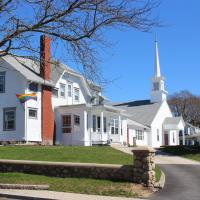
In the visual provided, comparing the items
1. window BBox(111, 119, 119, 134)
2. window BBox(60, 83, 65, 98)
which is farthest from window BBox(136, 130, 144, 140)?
window BBox(60, 83, 65, 98)

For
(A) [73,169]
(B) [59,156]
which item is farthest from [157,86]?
(A) [73,169]

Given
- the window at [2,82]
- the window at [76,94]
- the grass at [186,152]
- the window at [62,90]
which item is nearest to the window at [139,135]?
the grass at [186,152]

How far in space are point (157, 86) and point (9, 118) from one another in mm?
35990

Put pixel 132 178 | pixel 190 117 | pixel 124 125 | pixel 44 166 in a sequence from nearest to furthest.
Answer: pixel 132 178 < pixel 44 166 < pixel 124 125 < pixel 190 117

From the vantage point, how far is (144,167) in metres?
18.1

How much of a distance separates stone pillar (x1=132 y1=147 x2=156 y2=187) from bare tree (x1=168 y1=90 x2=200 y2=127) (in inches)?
2972

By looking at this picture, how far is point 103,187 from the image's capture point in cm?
1770

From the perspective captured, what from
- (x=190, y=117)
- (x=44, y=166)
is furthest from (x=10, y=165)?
(x=190, y=117)

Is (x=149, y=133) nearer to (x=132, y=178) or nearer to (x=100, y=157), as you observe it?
(x=100, y=157)

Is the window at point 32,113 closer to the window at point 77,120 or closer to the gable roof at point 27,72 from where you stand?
the gable roof at point 27,72

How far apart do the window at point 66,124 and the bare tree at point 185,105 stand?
2140 inches

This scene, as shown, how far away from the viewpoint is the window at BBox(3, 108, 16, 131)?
38.0 metres

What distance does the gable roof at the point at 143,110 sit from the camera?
203ft

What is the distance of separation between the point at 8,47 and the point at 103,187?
20.3 feet
